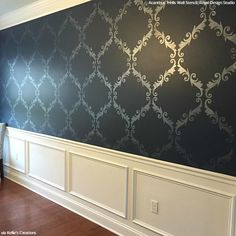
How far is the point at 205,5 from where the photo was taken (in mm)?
1837

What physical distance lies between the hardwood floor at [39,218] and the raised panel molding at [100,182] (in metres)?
0.24

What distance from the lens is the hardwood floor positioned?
102 inches

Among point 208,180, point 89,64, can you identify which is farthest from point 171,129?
point 89,64

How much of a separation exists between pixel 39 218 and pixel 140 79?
190 centimetres

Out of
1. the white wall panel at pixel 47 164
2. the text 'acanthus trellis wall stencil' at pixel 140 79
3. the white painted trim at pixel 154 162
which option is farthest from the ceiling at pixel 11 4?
the white wall panel at pixel 47 164

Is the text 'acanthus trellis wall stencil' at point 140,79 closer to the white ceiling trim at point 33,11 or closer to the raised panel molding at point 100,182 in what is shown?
the white ceiling trim at point 33,11

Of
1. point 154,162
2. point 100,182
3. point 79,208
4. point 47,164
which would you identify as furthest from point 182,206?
point 47,164

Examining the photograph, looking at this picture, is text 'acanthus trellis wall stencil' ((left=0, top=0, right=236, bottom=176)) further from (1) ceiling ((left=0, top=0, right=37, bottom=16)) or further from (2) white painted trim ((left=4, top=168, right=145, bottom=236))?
(2) white painted trim ((left=4, top=168, right=145, bottom=236))

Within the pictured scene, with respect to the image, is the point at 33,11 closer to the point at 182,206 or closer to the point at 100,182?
the point at 100,182

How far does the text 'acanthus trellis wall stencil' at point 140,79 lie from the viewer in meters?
1.82

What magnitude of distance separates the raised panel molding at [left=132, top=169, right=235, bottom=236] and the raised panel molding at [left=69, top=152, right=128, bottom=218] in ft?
0.52

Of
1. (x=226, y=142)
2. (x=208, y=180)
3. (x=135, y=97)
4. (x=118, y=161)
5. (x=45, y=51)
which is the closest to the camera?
(x=226, y=142)

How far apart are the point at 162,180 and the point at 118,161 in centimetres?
52

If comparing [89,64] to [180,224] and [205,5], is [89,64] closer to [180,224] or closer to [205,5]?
[205,5]
